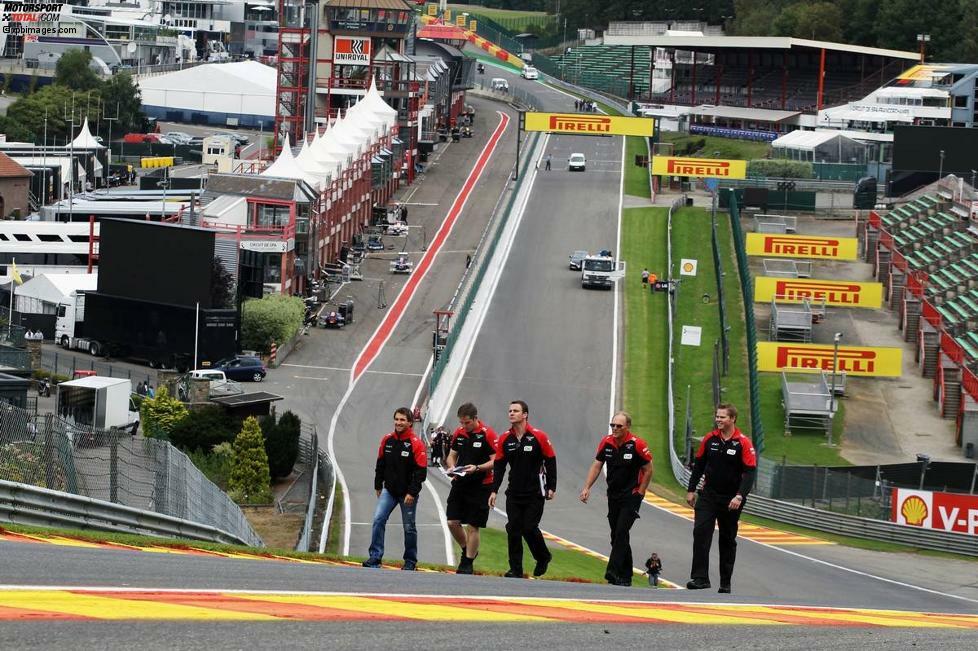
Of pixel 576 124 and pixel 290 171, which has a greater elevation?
pixel 576 124

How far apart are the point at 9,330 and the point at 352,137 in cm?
2963

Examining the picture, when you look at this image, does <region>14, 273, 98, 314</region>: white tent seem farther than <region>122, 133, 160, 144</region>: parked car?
No

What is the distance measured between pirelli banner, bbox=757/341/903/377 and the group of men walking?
1585 inches

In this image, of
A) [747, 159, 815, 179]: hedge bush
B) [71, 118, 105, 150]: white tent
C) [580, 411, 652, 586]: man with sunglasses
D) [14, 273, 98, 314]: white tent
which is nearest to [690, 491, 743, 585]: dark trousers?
[580, 411, 652, 586]: man with sunglasses

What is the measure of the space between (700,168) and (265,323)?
133 feet

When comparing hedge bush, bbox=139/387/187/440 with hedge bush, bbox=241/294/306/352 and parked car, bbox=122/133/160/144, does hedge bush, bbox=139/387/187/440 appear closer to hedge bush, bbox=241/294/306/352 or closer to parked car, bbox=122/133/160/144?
hedge bush, bbox=241/294/306/352

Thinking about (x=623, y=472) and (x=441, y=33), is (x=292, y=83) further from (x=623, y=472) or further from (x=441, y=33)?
(x=623, y=472)

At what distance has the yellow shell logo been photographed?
144ft

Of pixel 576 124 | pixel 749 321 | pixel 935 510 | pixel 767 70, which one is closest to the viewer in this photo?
pixel 935 510

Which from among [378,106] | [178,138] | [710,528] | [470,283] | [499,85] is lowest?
[470,283]

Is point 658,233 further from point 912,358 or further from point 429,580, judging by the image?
point 429,580

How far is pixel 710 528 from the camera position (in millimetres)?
20250

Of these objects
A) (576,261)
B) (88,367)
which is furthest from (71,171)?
(88,367)

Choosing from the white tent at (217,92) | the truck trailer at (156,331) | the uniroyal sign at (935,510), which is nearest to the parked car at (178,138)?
the white tent at (217,92)
